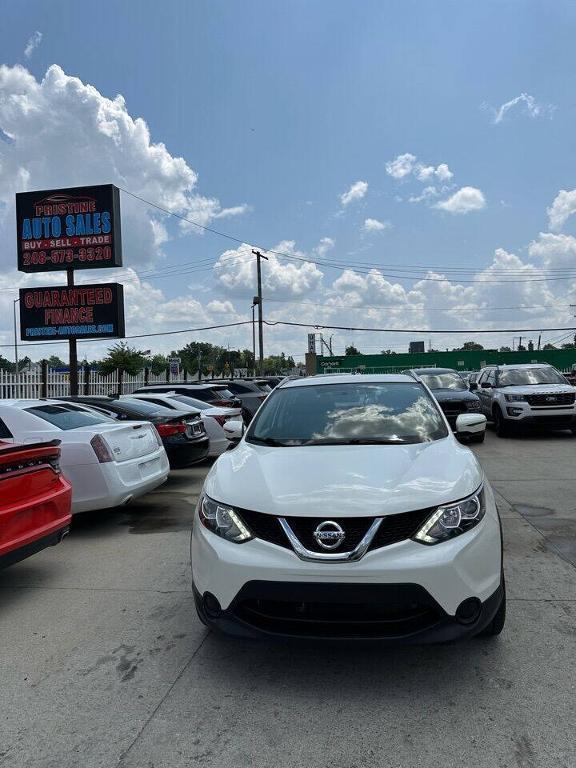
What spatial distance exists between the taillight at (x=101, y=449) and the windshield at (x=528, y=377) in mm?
11286

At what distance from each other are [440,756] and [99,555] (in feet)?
13.1

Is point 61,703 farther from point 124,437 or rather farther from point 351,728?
point 124,437

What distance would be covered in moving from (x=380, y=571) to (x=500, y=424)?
12.5 metres

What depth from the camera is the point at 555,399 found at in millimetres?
13461

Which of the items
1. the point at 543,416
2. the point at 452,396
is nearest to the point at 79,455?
the point at 452,396

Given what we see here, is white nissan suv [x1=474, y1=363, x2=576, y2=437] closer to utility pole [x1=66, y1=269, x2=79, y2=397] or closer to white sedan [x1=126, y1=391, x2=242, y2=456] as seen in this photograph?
white sedan [x1=126, y1=391, x2=242, y2=456]

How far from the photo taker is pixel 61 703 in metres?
3.02

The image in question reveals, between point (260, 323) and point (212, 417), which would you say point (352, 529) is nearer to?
point (212, 417)

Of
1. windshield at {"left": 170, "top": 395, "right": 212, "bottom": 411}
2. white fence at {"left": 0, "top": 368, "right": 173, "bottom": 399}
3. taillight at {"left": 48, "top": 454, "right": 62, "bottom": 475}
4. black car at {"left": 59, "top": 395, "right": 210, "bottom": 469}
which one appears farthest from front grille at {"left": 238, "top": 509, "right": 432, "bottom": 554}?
white fence at {"left": 0, "top": 368, "right": 173, "bottom": 399}

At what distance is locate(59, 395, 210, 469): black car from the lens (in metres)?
8.87

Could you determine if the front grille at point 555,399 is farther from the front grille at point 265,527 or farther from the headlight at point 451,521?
the front grille at point 265,527

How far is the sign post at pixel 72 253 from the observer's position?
18.9 m

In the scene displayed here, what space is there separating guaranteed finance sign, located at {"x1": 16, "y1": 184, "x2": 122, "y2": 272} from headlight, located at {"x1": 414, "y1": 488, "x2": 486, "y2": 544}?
17550mm

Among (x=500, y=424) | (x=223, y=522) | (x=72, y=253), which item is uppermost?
(x=72, y=253)
